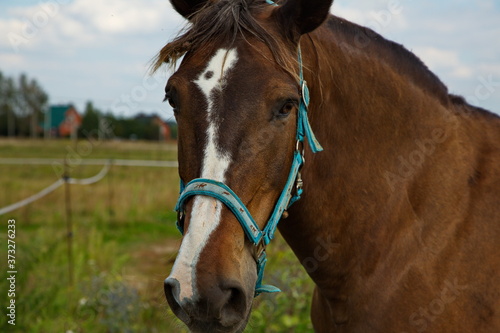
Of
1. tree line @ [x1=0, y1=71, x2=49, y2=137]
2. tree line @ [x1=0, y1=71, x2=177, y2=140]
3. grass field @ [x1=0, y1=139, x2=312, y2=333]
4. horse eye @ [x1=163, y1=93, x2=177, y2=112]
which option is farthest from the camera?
tree line @ [x1=0, y1=71, x2=49, y2=137]

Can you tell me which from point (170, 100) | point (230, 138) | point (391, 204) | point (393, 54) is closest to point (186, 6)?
point (170, 100)

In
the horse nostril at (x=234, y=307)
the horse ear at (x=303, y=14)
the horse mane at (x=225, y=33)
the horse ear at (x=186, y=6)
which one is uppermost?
the horse ear at (x=186, y=6)

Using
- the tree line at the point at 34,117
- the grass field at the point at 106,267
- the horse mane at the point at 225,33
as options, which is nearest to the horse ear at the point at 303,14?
the horse mane at the point at 225,33

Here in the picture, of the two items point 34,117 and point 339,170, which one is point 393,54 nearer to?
point 339,170

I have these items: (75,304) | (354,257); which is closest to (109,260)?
(75,304)

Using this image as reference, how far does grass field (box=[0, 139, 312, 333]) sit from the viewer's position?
15.1 ft

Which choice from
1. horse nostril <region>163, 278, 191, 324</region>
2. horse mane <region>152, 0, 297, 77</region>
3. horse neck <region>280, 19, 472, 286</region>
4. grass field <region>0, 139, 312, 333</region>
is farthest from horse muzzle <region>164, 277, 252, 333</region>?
horse mane <region>152, 0, 297, 77</region>

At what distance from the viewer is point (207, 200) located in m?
1.85

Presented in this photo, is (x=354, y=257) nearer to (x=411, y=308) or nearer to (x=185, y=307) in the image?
(x=411, y=308)

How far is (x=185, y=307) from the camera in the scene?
67.6 inches

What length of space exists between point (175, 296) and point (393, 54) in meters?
1.91

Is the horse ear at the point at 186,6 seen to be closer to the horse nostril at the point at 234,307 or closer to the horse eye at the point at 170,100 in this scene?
the horse eye at the point at 170,100

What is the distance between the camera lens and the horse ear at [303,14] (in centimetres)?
222

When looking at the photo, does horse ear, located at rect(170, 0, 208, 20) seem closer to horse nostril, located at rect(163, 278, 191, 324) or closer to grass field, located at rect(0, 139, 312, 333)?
grass field, located at rect(0, 139, 312, 333)
